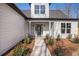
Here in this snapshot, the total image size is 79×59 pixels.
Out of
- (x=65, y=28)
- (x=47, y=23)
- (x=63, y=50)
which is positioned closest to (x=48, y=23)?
(x=47, y=23)

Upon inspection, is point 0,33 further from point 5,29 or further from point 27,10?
point 27,10

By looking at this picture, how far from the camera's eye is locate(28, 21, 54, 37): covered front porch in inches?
868

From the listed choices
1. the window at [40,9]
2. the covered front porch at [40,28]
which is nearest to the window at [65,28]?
the covered front porch at [40,28]

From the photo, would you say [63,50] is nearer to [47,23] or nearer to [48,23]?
[48,23]

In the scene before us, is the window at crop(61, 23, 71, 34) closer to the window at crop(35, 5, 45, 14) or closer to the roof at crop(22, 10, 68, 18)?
the roof at crop(22, 10, 68, 18)

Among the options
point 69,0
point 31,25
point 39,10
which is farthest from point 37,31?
point 69,0

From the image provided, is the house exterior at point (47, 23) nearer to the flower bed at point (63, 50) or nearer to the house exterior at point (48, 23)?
the house exterior at point (48, 23)

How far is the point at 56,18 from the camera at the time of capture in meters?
21.4

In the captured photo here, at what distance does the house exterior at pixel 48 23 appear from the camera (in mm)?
21531

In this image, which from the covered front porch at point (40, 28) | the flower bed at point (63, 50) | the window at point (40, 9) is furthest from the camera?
the window at point (40, 9)

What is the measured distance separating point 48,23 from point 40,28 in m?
1.29

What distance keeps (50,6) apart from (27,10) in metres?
3.23

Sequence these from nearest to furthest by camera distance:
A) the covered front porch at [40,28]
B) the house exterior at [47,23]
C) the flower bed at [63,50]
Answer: the flower bed at [63,50], the house exterior at [47,23], the covered front porch at [40,28]

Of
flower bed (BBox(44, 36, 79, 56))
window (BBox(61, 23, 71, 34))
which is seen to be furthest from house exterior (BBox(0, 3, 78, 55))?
flower bed (BBox(44, 36, 79, 56))
